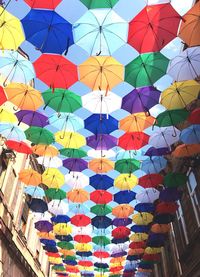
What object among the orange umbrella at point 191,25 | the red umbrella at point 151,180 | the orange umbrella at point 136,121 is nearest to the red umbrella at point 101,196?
the red umbrella at point 151,180

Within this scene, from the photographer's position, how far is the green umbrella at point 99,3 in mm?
6566

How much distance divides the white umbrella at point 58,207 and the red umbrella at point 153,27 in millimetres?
9591

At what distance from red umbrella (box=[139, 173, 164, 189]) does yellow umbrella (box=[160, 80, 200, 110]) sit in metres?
4.25

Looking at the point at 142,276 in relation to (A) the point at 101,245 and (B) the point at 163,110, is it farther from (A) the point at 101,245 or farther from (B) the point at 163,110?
(B) the point at 163,110

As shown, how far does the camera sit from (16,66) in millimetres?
8516

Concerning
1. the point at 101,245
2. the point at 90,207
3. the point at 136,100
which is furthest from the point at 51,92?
the point at 101,245

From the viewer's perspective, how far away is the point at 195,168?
13562 mm

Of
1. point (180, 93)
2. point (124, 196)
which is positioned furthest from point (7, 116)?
point (124, 196)

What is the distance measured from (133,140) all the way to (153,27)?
14.4 feet

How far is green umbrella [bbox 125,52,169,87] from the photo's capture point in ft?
26.2

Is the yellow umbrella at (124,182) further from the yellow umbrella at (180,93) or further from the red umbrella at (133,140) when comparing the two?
the yellow umbrella at (180,93)

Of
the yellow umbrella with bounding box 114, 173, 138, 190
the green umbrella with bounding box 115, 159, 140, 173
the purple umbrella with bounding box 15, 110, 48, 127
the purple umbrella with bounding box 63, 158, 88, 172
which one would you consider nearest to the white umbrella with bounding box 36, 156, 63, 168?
the purple umbrella with bounding box 63, 158, 88, 172

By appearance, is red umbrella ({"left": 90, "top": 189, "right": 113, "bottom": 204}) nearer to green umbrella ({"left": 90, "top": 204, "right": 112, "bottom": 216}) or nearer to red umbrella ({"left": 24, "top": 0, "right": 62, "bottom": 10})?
green umbrella ({"left": 90, "top": 204, "right": 112, "bottom": 216})

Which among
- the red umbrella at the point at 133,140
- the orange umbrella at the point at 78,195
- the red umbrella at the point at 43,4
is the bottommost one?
the orange umbrella at the point at 78,195
